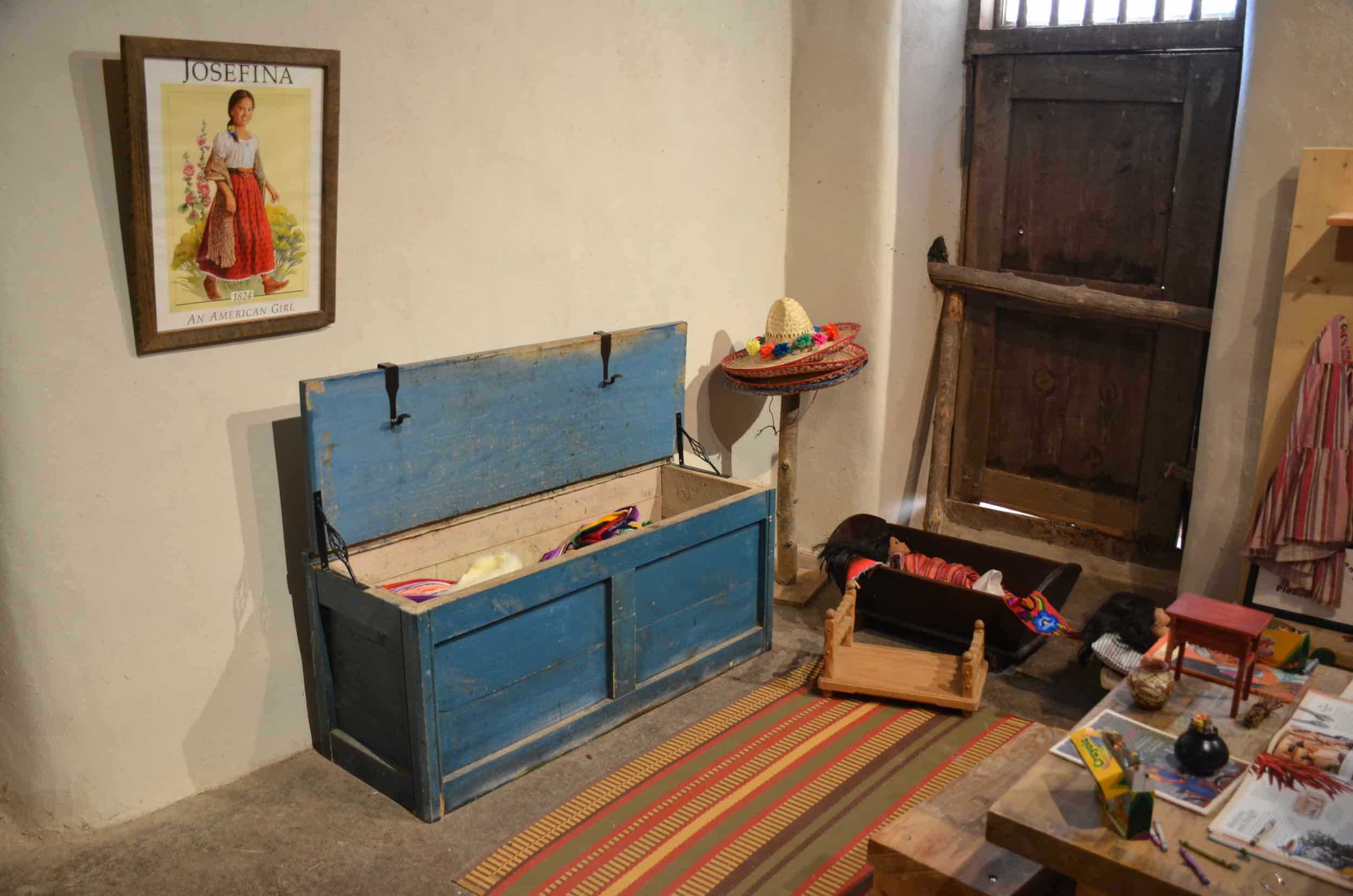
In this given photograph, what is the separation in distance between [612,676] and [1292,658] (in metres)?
2.04

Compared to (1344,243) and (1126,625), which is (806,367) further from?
(1344,243)

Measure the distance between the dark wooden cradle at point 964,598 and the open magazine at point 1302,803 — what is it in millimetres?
1603

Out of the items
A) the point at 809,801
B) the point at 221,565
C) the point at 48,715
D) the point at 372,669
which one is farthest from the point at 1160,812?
the point at 48,715

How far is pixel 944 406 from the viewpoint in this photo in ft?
18.1

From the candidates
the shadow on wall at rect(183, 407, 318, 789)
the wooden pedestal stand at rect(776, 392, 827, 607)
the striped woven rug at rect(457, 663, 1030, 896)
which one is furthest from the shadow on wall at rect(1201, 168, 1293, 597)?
the shadow on wall at rect(183, 407, 318, 789)

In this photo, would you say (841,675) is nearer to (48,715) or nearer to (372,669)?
(372,669)

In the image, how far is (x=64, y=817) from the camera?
3365mm

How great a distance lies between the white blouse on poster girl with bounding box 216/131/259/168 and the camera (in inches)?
128

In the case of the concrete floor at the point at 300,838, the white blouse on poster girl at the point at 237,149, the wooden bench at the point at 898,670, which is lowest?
the concrete floor at the point at 300,838

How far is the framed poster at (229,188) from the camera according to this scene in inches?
122

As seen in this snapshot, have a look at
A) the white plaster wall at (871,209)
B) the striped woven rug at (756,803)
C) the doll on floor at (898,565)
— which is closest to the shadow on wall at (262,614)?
the striped woven rug at (756,803)

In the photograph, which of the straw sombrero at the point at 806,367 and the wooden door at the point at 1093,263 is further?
the wooden door at the point at 1093,263

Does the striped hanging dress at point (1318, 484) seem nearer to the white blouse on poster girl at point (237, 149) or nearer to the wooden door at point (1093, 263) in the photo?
the wooden door at point (1093, 263)

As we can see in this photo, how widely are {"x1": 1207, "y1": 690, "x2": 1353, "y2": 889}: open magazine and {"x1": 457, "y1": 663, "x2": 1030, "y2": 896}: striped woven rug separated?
1082 mm
